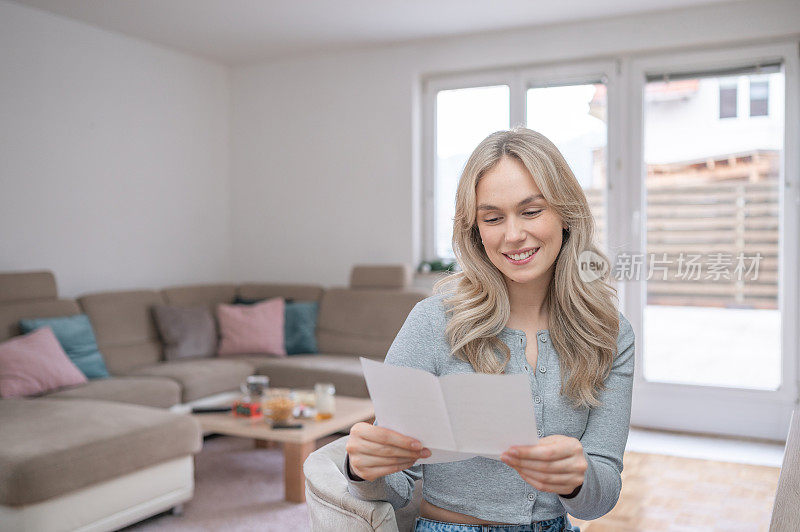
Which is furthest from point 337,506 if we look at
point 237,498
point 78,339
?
point 78,339

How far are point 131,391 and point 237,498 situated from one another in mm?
877

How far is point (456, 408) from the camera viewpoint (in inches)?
38.8

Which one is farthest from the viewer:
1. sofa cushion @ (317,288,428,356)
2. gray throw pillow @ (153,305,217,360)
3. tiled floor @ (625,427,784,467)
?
sofa cushion @ (317,288,428,356)

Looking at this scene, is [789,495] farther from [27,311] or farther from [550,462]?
[27,311]

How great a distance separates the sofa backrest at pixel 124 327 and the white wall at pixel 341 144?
138 cm

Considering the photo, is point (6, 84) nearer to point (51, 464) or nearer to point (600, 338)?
point (51, 464)

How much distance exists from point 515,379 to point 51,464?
217cm

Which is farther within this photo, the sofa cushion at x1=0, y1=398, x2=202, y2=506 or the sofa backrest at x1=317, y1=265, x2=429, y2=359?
the sofa backrest at x1=317, y1=265, x2=429, y2=359

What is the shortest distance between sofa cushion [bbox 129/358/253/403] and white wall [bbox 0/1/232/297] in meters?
0.95

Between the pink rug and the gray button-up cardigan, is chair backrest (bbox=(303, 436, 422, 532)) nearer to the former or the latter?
the gray button-up cardigan

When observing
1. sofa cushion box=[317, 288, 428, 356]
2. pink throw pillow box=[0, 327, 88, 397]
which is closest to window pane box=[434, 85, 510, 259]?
sofa cushion box=[317, 288, 428, 356]

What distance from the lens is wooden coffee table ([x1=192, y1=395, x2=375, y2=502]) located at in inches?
125

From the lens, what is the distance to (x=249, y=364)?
452 centimetres

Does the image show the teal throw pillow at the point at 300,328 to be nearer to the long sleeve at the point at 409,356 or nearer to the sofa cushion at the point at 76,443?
the sofa cushion at the point at 76,443
